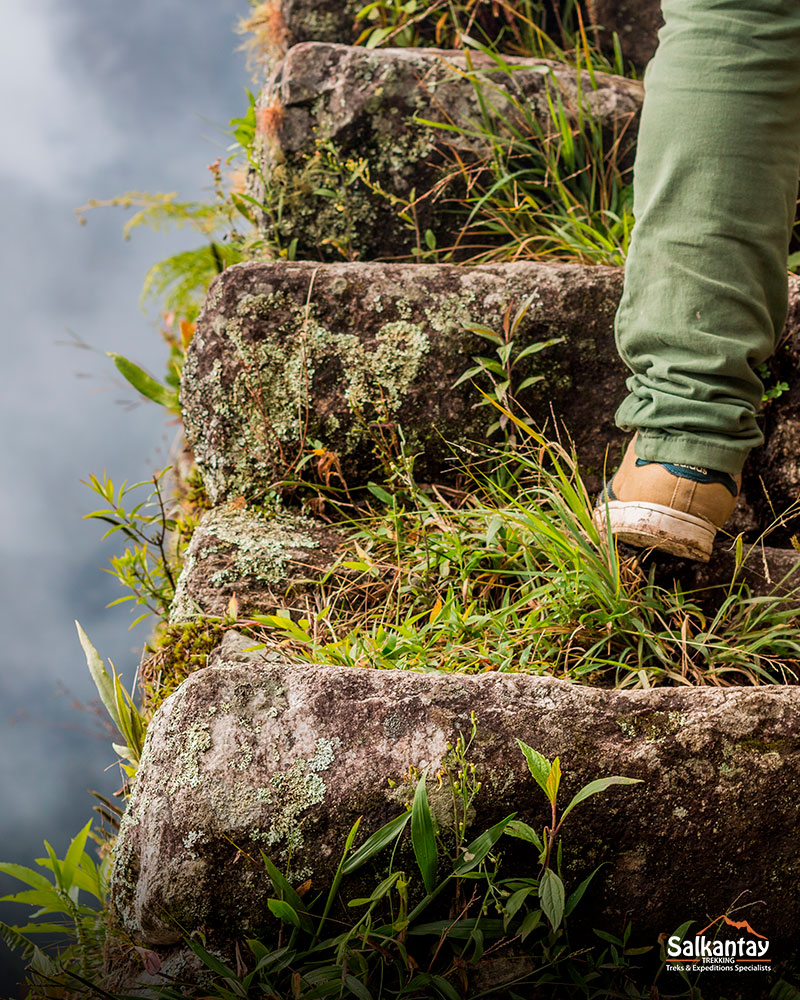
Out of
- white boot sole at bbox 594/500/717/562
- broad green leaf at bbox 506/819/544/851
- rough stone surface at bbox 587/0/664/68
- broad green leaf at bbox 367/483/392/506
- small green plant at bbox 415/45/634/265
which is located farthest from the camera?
rough stone surface at bbox 587/0/664/68

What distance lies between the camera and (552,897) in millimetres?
997

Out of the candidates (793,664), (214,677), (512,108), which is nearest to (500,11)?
(512,108)

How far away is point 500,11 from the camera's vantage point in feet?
10.6

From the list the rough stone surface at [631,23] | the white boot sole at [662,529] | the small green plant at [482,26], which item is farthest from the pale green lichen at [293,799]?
the rough stone surface at [631,23]

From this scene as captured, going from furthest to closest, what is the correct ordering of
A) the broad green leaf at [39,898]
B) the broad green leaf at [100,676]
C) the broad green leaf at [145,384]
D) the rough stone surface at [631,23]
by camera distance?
1. the rough stone surface at [631,23]
2. the broad green leaf at [145,384]
3. the broad green leaf at [100,676]
4. the broad green leaf at [39,898]

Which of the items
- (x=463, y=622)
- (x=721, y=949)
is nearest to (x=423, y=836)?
(x=721, y=949)

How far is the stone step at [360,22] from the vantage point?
3.13 metres

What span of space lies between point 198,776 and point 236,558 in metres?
0.80

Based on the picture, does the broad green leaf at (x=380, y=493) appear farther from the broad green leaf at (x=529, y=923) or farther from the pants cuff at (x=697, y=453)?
the broad green leaf at (x=529, y=923)

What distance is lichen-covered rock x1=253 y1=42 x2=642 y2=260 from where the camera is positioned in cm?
268

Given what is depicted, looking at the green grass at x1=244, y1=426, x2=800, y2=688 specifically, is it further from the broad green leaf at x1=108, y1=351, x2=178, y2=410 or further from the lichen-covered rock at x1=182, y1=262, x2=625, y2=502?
the broad green leaf at x1=108, y1=351, x2=178, y2=410

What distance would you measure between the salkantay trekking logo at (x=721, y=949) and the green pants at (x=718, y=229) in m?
0.89

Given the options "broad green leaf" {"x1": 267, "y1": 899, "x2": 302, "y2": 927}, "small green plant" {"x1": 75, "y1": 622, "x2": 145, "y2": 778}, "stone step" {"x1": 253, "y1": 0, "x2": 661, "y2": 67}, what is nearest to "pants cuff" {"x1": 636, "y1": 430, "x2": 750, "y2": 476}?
"broad green leaf" {"x1": 267, "y1": 899, "x2": 302, "y2": 927}

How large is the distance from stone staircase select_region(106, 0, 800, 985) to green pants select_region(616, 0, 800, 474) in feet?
1.18
